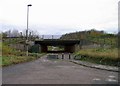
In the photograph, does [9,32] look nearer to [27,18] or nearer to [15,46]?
[15,46]

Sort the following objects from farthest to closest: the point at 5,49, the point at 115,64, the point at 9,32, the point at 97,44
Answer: the point at 9,32 → the point at 97,44 → the point at 5,49 → the point at 115,64

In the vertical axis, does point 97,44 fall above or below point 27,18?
below

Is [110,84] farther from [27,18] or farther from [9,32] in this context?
[9,32]

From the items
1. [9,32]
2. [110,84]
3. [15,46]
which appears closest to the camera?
[110,84]

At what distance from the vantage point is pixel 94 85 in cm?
1332

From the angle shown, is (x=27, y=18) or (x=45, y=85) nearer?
(x=45, y=85)

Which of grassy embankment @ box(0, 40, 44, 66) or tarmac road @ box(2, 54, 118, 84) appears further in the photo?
grassy embankment @ box(0, 40, 44, 66)

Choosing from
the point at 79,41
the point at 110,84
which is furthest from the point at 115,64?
the point at 79,41

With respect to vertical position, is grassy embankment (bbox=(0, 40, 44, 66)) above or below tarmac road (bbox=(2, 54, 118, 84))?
above

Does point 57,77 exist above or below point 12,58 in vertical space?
below

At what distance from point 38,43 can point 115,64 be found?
42.6 m

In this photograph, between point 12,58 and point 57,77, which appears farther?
point 12,58

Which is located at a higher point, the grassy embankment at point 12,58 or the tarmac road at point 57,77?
the grassy embankment at point 12,58

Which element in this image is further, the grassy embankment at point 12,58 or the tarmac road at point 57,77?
the grassy embankment at point 12,58
